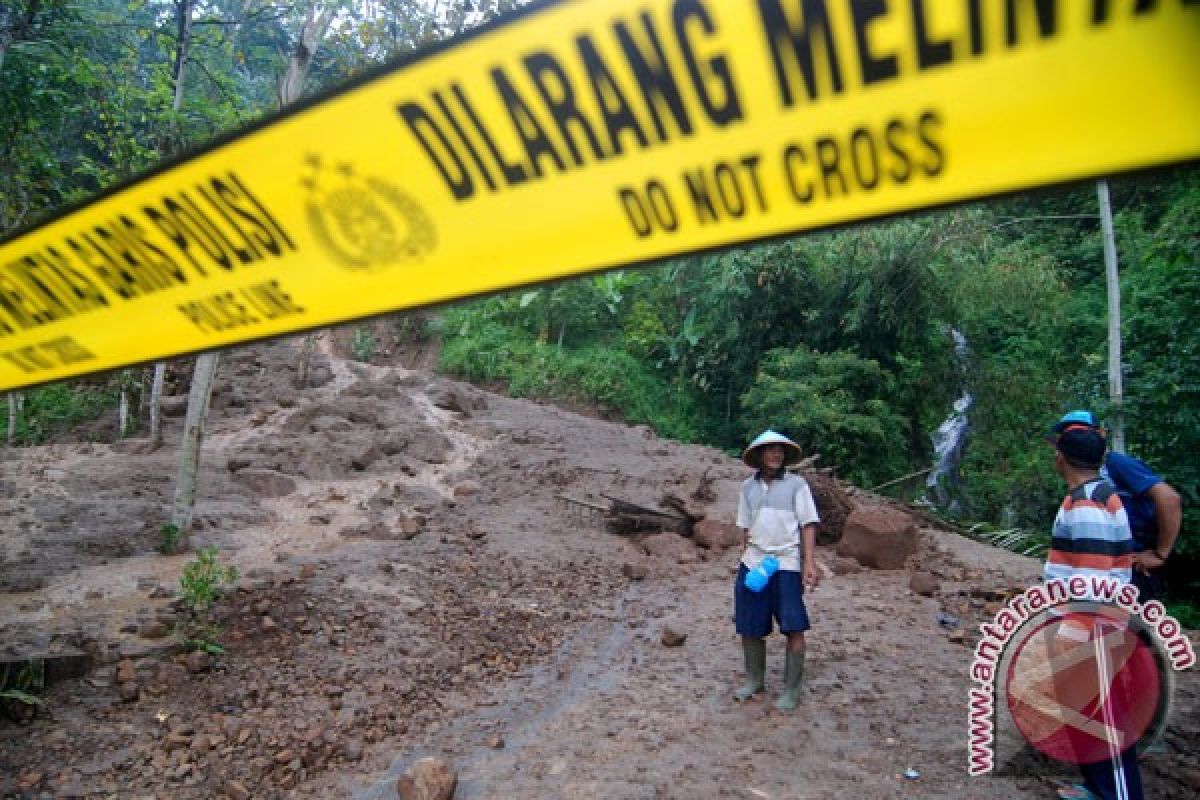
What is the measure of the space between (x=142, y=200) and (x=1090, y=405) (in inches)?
351

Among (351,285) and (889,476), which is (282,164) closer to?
(351,285)

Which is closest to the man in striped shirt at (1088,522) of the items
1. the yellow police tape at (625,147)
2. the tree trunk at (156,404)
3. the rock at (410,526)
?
the yellow police tape at (625,147)

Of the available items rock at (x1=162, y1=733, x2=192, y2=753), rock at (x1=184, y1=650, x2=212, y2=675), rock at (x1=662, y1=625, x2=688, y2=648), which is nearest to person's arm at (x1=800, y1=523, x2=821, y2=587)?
rock at (x1=662, y1=625, x2=688, y2=648)

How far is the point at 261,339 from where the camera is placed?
1378 mm

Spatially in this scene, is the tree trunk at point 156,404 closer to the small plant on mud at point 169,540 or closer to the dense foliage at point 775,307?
the dense foliage at point 775,307

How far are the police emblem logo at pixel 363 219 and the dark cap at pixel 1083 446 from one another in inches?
114

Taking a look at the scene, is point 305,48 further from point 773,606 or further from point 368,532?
point 773,606

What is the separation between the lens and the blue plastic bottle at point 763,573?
3701mm

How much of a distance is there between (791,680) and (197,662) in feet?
11.7

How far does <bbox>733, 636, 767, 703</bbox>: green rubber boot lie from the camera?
3945 mm

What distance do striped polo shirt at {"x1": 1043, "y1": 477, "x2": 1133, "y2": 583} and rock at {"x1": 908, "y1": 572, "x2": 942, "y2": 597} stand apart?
11.1 feet

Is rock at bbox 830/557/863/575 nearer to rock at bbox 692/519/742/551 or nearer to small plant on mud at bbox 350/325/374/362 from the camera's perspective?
rock at bbox 692/519/742/551

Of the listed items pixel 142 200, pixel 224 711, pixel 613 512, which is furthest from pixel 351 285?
pixel 613 512

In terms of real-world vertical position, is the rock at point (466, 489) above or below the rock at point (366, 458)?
below
